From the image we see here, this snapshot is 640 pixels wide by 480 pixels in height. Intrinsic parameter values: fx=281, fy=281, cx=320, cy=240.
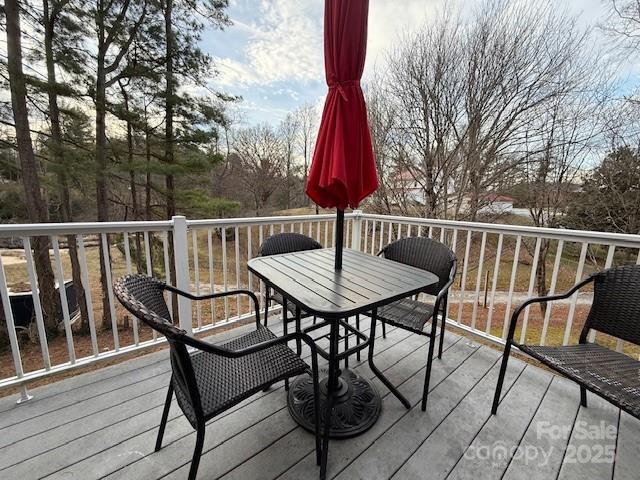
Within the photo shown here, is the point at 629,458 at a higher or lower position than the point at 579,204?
lower

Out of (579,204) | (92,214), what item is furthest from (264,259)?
(579,204)

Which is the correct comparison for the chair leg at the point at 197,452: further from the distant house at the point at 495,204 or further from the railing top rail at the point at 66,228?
the distant house at the point at 495,204

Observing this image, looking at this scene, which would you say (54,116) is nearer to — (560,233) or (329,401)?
(329,401)

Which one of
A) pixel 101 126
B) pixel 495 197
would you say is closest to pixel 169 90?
pixel 101 126

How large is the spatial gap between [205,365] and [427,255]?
5.95ft

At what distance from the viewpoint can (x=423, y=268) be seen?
234cm

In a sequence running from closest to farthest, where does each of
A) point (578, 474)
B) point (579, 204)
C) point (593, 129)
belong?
1. point (578, 474)
2. point (593, 129)
3. point (579, 204)

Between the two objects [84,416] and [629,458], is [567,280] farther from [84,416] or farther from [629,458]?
[84,416]

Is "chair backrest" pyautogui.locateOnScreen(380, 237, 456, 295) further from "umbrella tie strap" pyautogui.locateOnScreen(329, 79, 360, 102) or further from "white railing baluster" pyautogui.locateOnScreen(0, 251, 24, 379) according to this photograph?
"white railing baluster" pyautogui.locateOnScreen(0, 251, 24, 379)

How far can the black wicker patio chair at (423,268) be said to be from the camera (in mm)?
1902

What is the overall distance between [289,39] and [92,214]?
6134mm

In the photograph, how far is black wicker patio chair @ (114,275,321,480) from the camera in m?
1.03

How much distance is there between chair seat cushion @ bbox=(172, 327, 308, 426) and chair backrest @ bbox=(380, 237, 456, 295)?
1214 millimetres

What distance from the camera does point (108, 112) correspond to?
19.3 feet
